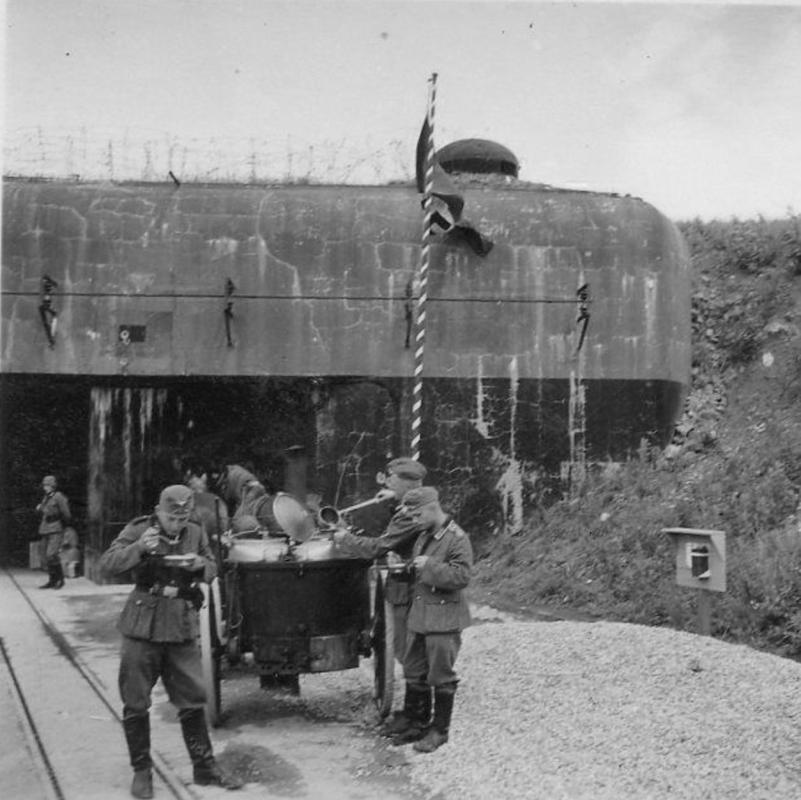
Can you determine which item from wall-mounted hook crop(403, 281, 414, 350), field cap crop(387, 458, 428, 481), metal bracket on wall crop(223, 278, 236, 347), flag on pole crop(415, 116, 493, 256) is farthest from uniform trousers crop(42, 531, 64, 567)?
field cap crop(387, 458, 428, 481)

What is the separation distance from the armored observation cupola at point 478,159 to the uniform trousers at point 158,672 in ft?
42.8

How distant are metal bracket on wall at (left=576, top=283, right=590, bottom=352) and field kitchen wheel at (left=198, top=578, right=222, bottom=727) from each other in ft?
27.9

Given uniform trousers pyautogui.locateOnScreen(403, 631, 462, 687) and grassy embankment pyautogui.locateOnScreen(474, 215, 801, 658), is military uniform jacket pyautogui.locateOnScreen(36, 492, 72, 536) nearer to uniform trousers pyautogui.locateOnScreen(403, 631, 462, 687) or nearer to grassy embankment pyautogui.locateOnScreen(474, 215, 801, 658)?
grassy embankment pyautogui.locateOnScreen(474, 215, 801, 658)

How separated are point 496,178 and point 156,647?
1279 centimetres

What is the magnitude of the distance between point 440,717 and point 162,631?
6.22 ft

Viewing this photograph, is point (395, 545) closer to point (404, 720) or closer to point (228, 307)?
point (404, 720)

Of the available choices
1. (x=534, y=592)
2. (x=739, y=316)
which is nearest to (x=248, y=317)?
(x=534, y=592)

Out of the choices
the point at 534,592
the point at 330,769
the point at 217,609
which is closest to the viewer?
the point at 330,769

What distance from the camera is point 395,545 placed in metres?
6.63

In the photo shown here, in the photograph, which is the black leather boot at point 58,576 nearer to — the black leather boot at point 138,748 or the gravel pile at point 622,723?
the gravel pile at point 622,723

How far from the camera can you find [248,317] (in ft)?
45.4

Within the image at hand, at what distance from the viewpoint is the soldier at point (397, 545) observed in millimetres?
6570

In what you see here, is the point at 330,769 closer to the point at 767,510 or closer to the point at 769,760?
the point at 769,760

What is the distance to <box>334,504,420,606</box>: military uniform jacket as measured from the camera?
6.57 meters
